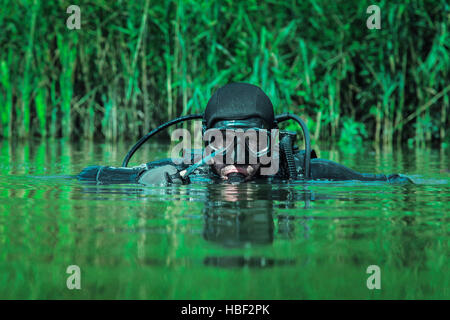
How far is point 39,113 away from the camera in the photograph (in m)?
10.9

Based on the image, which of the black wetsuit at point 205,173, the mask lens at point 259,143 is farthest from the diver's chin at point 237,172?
the black wetsuit at point 205,173

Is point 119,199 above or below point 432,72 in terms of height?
below

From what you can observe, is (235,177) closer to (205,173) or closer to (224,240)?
(205,173)

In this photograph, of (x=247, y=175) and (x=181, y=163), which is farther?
(x=181, y=163)

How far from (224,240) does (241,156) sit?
175cm

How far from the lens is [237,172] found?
4.72 meters

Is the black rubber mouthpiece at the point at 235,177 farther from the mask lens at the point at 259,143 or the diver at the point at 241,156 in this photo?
the mask lens at the point at 259,143

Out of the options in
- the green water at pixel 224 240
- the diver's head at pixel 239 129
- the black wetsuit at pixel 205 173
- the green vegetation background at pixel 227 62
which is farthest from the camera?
the green vegetation background at pixel 227 62

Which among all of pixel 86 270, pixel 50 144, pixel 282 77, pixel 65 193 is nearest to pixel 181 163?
pixel 65 193

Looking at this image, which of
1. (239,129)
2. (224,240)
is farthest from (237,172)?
(224,240)

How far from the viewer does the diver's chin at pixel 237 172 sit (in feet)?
15.4

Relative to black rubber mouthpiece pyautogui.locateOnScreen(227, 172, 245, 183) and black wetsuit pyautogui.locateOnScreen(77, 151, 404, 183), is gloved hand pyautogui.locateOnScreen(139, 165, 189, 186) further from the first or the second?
black rubber mouthpiece pyautogui.locateOnScreen(227, 172, 245, 183)

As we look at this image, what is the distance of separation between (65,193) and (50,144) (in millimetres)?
5816
